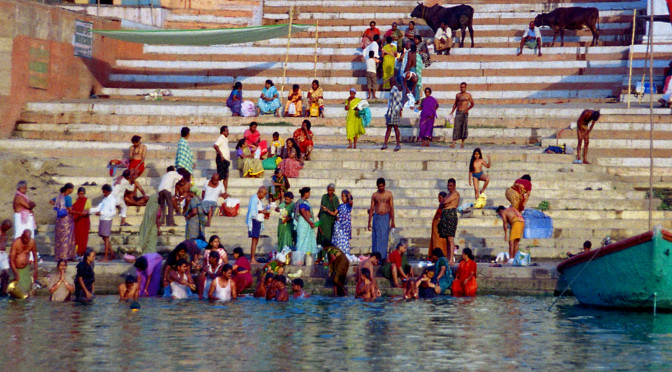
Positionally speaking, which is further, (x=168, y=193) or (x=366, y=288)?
(x=168, y=193)

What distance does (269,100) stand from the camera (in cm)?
1930

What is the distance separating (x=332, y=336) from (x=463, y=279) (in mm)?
2882

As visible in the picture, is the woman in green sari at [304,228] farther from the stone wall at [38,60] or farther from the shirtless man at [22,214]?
the stone wall at [38,60]

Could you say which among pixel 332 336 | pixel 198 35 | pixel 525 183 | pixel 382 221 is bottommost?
pixel 332 336

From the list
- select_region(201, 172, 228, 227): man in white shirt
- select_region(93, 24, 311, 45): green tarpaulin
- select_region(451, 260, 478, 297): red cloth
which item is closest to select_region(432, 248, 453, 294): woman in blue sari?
select_region(451, 260, 478, 297): red cloth

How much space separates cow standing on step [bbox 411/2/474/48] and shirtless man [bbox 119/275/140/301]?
11231 millimetres

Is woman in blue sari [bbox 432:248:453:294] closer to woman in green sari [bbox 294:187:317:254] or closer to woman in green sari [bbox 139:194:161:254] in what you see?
woman in green sari [bbox 294:187:317:254]

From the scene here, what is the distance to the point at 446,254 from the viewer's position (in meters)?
13.6

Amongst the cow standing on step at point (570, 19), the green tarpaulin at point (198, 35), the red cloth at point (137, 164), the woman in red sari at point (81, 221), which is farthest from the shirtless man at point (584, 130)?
the woman in red sari at point (81, 221)

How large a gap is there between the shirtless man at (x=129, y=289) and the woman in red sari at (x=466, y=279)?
3590 millimetres

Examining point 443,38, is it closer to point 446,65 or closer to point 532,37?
point 446,65

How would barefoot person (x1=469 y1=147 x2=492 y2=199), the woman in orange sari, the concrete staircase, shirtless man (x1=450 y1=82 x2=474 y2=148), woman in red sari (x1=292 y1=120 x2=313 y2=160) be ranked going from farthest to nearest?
1. the concrete staircase
2. shirtless man (x1=450 y1=82 x2=474 y2=148)
3. woman in red sari (x1=292 y1=120 x2=313 y2=160)
4. barefoot person (x1=469 y1=147 x2=492 y2=199)
5. the woman in orange sari

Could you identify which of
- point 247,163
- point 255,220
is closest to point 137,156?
point 247,163

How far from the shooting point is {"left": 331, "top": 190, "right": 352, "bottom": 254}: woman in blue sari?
44.6ft
